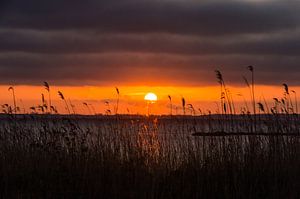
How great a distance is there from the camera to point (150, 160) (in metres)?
12.1

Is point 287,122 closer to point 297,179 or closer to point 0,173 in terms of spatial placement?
point 297,179

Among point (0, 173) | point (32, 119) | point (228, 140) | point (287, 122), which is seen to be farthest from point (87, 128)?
point (287, 122)

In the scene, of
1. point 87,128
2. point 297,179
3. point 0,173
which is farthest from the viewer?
point 87,128

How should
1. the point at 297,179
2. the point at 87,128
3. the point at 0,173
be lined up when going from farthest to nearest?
1. the point at 87,128
2. the point at 0,173
3. the point at 297,179

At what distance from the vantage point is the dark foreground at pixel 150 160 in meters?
11.3

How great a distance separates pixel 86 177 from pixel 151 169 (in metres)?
1.19

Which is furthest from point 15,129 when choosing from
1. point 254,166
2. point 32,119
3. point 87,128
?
point 254,166

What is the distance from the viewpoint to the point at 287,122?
1262 cm

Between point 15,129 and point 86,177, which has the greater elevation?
point 15,129

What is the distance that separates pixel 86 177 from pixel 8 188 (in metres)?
1.38

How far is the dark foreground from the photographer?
1126 cm

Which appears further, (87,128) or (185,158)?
(87,128)

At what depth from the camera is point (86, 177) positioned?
11570 mm

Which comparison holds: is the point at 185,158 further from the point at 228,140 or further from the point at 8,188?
the point at 8,188
